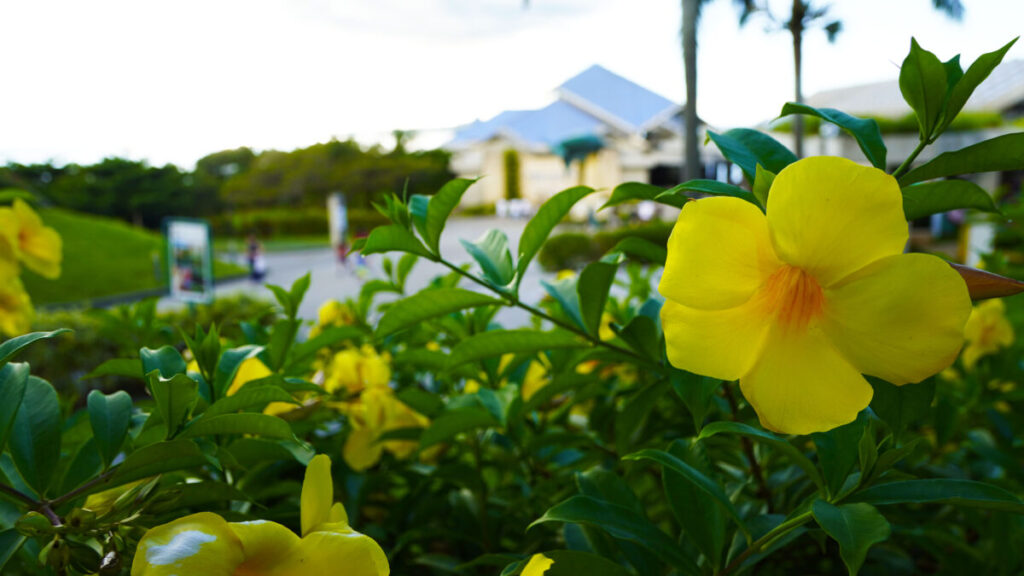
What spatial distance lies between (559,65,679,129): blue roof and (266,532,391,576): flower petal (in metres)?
20.1

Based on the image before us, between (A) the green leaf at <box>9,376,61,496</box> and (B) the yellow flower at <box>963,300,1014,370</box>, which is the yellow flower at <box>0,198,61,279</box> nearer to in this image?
(A) the green leaf at <box>9,376,61,496</box>

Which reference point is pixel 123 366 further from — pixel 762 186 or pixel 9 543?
pixel 762 186

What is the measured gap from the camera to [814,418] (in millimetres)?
320

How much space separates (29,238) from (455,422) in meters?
0.57

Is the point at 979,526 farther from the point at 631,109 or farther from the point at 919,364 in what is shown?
the point at 631,109

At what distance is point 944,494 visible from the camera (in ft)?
1.17

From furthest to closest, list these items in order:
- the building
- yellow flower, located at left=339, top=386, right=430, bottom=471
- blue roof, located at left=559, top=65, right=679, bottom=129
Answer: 1. the building
2. blue roof, located at left=559, top=65, right=679, bottom=129
3. yellow flower, located at left=339, top=386, right=430, bottom=471

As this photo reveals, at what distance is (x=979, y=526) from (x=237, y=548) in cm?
73

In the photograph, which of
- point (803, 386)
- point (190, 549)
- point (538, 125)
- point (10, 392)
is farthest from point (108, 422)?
point (538, 125)

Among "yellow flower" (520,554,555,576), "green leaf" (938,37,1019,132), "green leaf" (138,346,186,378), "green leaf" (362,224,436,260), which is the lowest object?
"yellow flower" (520,554,555,576)

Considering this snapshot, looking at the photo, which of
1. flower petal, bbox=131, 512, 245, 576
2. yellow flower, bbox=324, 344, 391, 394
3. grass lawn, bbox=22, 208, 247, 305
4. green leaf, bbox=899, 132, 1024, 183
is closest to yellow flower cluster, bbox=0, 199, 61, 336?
yellow flower, bbox=324, 344, 391, 394

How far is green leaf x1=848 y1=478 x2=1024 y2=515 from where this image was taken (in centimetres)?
35

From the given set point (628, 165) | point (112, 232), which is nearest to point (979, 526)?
point (112, 232)

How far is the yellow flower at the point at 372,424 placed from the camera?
65 cm
